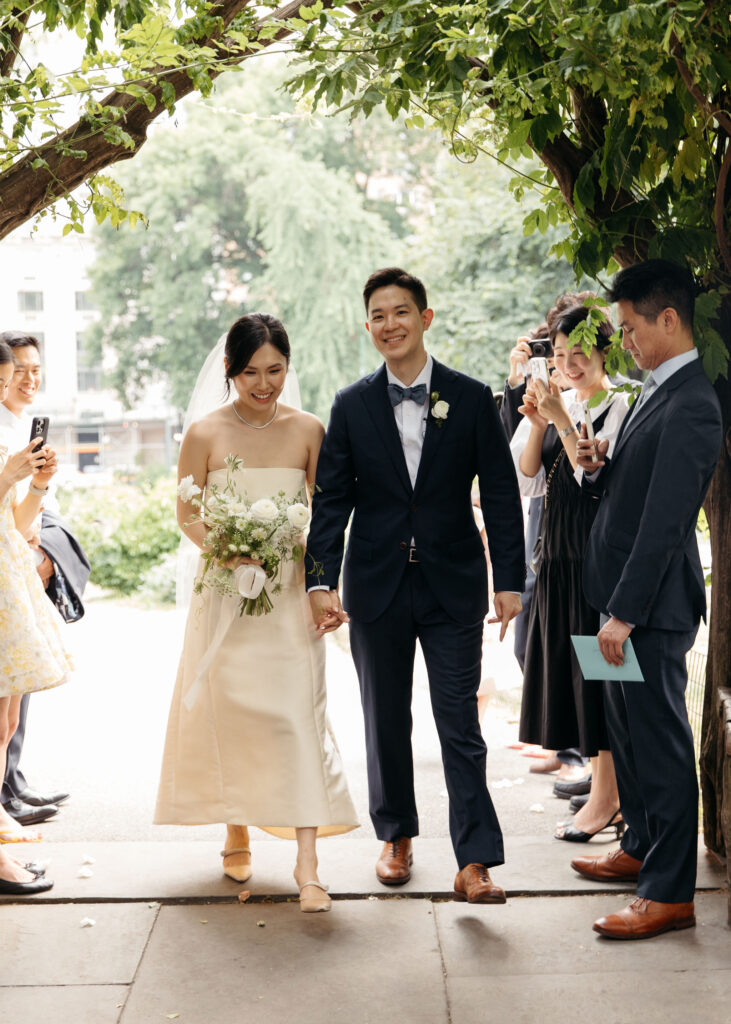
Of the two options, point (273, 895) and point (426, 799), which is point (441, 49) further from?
point (426, 799)

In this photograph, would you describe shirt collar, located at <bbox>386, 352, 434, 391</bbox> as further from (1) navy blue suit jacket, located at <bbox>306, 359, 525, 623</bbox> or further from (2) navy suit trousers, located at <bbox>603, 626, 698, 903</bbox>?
(2) navy suit trousers, located at <bbox>603, 626, 698, 903</bbox>

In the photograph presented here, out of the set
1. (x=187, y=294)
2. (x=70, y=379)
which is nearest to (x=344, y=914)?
(x=187, y=294)

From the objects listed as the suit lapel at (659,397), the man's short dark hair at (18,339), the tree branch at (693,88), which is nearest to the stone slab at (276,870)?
the suit lapel at (659,397)

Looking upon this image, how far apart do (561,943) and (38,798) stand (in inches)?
108

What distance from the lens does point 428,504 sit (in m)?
4.03

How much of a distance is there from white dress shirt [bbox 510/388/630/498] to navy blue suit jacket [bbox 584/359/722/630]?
47 centimetres

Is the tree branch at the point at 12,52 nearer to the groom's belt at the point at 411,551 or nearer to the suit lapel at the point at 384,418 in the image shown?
the suit lapel at the point at 384,418

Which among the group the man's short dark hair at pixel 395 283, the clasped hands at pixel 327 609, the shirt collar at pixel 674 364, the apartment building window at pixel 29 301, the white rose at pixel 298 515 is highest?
the apartment building window at pixel 29 301

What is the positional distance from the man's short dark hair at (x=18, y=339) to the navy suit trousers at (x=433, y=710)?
2.03 m

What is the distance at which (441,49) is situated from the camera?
326cm

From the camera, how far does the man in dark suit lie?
3.51 metres

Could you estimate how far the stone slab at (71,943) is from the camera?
3477 mm

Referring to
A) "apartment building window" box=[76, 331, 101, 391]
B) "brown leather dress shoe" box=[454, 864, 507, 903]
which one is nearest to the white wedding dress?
"brown leather dress shoe" box=[454, 864, 507, 903]

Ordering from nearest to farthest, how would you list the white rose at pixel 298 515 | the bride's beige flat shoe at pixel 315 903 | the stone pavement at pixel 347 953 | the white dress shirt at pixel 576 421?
Answer: the stone pavement at pixel 347 953
the bride's beige flat shoe at pixel 315 903
the white rose at pixel 298 515
the white dress shirt at pixel 576 421
